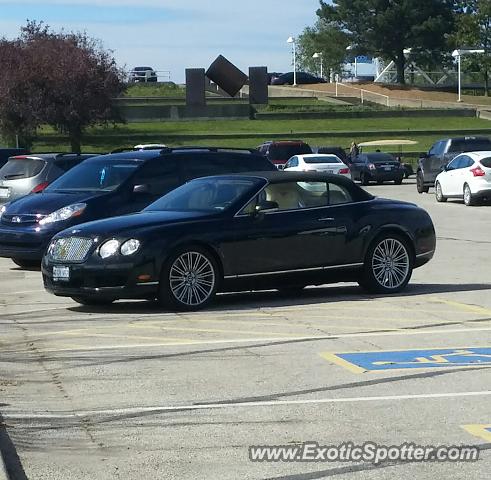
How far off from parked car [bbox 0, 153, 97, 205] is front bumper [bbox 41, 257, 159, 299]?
800 cm

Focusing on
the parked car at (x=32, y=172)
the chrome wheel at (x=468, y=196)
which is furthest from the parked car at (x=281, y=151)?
the parked car at (x=32, y=172)

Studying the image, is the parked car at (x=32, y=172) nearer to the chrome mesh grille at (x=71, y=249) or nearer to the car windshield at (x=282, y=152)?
the chrome mesh grille at (x=71, y=249)

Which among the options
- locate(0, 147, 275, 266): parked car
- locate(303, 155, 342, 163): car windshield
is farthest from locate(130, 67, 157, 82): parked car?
locate(0, 147, 275, 266): parked car

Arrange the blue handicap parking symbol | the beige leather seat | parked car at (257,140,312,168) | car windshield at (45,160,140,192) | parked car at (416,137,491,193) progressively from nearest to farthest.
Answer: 1. the blue handicap parking symbol
2. the beige leather seat
3. car windshield at (45,160,140,192)
4. parked car at (416,137,491,193)
5. parked car at (257,140,312,168)

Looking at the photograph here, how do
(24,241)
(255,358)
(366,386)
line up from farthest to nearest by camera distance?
(24,241) → (255,358) → (366,386)

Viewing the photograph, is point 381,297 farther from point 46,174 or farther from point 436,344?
point 46,174

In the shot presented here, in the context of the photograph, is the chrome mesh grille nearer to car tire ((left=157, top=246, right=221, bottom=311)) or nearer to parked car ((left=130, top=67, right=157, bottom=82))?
car tire ((left=157, top=246, right=221, bottom=311))

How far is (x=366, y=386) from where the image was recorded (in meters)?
8.70

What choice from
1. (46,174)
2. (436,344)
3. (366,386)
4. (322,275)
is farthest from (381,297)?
(46,174)

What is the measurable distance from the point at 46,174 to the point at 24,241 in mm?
3759

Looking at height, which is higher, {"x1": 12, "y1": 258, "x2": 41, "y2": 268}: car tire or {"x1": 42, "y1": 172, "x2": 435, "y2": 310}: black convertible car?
{"x1": 42, "y1": 172, "x2": 435, "y2": 310}: black convertible car

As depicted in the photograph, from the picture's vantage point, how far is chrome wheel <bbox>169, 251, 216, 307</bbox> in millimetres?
12773

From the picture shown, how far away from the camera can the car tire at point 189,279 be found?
1273cm

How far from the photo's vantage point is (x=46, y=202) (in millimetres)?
17672
